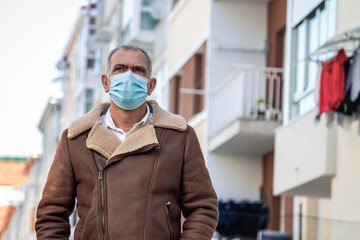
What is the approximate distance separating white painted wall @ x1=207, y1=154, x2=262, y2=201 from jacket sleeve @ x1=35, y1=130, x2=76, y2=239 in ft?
74.0

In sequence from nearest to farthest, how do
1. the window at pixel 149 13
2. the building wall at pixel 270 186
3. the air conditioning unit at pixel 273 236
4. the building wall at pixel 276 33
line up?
the air conditioning unit at pixel 273 236
the building wall at pixel 276 33
the building wall at pixel 270 186
the window at pixel 149 13

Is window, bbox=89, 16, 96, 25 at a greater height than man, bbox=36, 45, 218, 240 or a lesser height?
greater

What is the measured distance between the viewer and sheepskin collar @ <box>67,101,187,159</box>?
20.3ft

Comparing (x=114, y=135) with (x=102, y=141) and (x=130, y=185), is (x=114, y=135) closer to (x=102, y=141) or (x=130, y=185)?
(x=102, y=141)

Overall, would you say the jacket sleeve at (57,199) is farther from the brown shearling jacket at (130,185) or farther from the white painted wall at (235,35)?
the white painted wall at (235,35)

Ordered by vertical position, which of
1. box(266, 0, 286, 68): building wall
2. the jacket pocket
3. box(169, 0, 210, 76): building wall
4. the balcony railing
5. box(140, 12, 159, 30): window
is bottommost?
the jacket pocket

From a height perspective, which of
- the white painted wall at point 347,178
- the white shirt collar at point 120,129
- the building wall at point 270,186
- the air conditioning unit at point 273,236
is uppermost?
the building wall at point 270,186

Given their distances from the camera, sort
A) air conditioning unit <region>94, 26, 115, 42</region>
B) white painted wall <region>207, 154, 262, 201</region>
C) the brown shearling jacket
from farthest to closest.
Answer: air conditioning unit <region>94, 26, 115, 42</region> → white painted wall <region>207, 154, 262, 201</region> → the brown shearling jacket

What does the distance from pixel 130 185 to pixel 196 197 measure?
0.38 m

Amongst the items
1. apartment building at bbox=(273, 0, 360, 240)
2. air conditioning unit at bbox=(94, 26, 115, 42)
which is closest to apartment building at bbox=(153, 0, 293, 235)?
apartment building at bbox=(273, 0, 360, 240)

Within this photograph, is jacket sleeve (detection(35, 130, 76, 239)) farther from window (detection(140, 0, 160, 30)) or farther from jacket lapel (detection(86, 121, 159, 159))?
window (detection(140, 0, 160, 30))

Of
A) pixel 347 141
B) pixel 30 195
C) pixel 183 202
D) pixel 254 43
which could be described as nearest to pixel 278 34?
pixel 254 43

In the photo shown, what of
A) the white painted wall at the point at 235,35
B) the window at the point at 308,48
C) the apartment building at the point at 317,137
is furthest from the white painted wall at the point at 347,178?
the white painted wall at the point at 235,35

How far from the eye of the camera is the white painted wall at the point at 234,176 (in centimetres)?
2884
